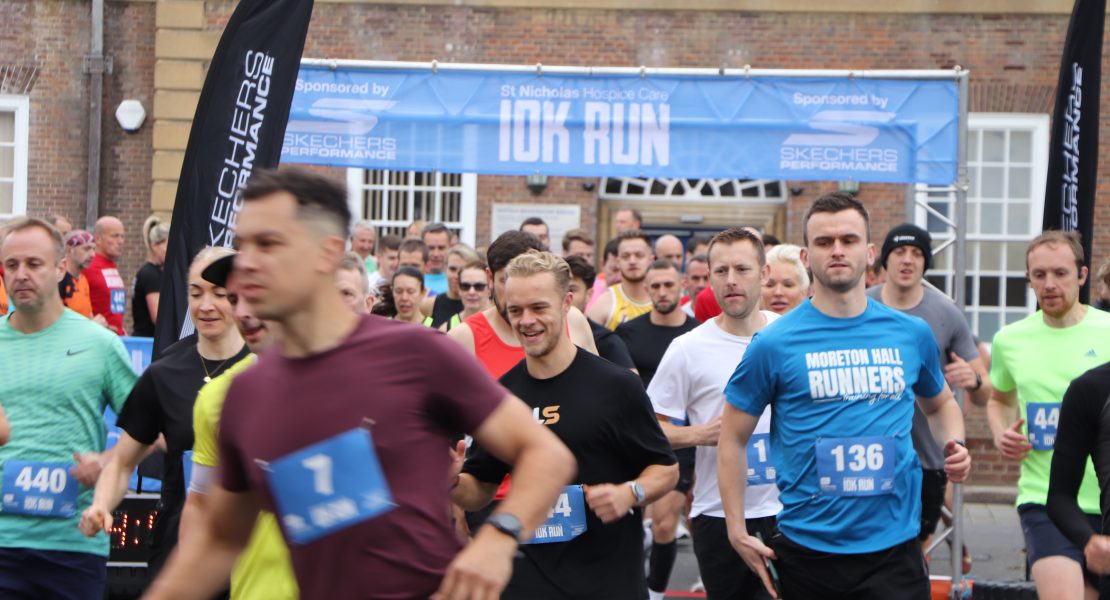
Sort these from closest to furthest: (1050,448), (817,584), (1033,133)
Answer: (817,584) → (1050,448) → (1033,133)

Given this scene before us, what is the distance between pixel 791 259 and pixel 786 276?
0.09 m

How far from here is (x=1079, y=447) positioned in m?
4.89

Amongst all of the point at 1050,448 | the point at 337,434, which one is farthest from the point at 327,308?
the point at 1050,448

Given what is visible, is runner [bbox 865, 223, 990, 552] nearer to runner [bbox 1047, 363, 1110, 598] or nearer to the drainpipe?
runner [bbox 1047, 363, 1110, 598]

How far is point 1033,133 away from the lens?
16203 mm

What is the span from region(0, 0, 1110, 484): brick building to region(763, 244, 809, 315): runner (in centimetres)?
Answer: 902

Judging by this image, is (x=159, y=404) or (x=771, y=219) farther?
(x=771, y=219)

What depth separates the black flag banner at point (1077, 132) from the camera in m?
9.27

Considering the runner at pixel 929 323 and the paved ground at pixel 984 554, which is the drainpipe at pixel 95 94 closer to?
the paved ground at pixel 984 554

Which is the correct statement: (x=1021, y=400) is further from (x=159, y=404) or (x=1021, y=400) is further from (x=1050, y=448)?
(x=159, y=404)

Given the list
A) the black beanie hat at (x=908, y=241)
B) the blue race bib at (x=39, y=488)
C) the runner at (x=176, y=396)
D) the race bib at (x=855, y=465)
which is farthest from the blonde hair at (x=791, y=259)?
the blue race bib at (x=39, y=488)

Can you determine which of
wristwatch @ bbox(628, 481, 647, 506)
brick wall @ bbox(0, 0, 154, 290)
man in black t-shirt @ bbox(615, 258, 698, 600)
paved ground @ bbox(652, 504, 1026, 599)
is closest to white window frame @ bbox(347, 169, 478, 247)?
brick wall @ bbox(0, 0, 154, 290)

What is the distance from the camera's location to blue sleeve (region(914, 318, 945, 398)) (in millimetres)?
5367

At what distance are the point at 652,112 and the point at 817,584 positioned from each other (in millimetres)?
6168
